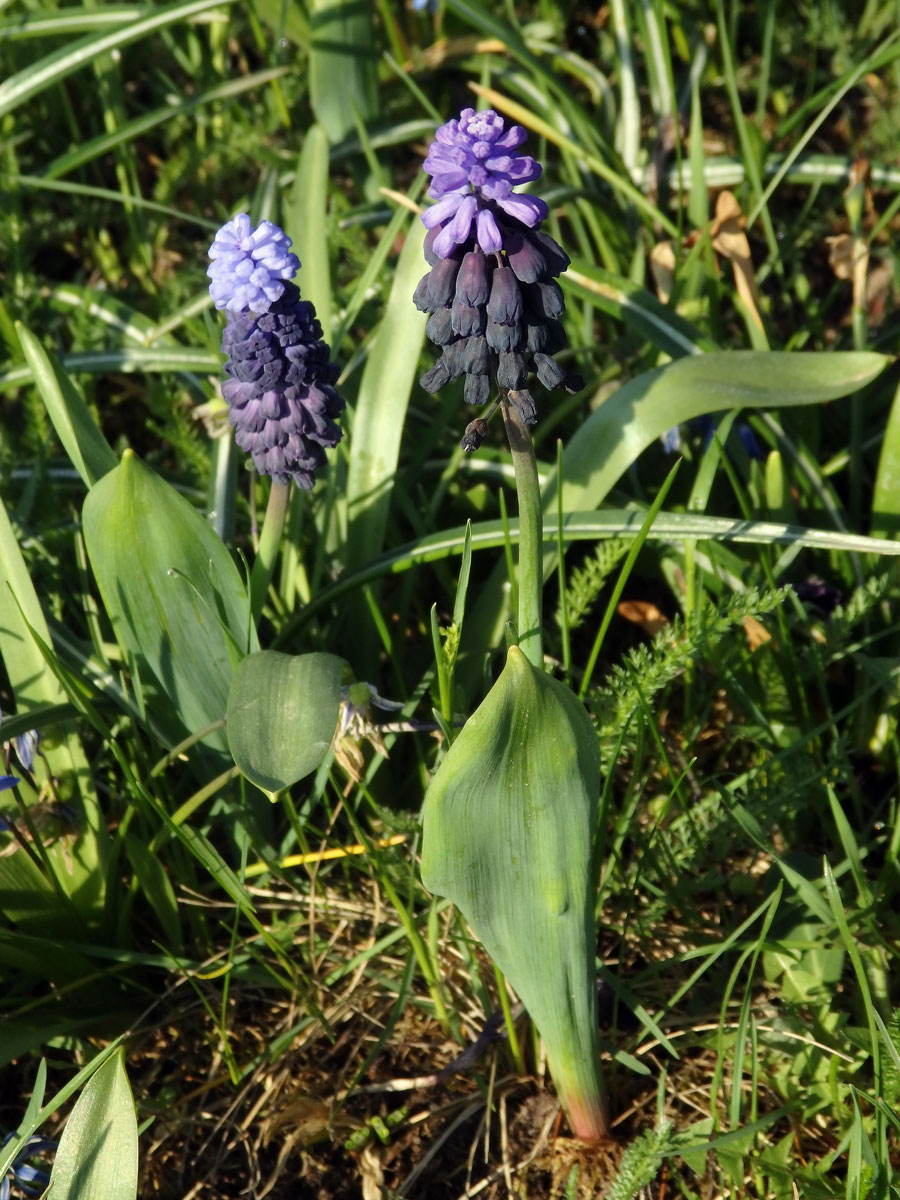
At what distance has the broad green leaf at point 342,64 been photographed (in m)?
3.47

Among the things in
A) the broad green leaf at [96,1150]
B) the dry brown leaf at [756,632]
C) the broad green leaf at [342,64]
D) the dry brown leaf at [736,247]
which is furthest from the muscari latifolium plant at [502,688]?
the broad green leaf at [342,64]

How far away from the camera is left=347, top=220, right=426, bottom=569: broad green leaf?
2500mm

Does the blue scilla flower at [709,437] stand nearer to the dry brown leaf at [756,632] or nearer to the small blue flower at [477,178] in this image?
the dry brown leaf at [756,632]

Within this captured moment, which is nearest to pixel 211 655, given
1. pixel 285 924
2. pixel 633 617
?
pixel 285 924

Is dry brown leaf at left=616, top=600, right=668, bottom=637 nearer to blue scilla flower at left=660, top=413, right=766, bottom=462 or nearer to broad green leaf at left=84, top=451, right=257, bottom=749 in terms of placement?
blue scilla flower at left=660, top=413, right=766, bottom=462

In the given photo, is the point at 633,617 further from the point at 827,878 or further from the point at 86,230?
the point at 86,230

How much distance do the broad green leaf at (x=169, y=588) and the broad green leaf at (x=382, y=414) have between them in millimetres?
465

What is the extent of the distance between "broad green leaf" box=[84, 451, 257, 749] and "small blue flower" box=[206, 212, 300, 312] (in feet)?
1.13

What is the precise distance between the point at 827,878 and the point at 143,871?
1.33m

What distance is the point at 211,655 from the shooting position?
83.9 inches

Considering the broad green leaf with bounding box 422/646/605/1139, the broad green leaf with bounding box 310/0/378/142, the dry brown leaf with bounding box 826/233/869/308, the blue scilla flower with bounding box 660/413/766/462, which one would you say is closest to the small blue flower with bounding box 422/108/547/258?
the broad green leaf with bounding box 422/646/605/1139

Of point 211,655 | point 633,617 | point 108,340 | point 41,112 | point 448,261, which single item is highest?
point 41,112

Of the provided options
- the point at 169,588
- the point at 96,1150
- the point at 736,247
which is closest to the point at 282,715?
the point at 169,588

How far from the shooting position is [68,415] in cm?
211
